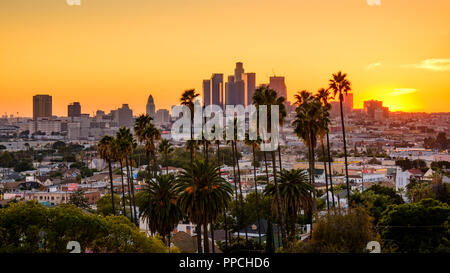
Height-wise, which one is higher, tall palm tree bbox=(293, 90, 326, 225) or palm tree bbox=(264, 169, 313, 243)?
tall palm tree bbox=(293, 90, 326, 225)

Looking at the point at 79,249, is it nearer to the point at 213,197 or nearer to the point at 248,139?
the point at 213,197

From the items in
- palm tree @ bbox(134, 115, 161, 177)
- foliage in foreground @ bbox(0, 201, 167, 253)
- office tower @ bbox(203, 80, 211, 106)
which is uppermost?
office tower @ bbox(203, 80, 211, 106)

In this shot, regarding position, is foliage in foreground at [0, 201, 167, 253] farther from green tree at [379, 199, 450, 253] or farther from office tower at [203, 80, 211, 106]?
office tower at [203, 80, 211, 106]

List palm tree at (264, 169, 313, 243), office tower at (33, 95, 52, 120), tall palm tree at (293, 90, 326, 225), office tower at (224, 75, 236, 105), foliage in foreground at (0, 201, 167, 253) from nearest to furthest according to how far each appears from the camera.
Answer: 1. foliage in foreground at (0, 201, 167, 253)
2. palm tree at (264, 169, 313, 243)
3. tall palm tree at (293, 90, 326, 225)
4. office tower at (224, 75, 236, 105)
5. office tower at (33, 95, 52, 120)

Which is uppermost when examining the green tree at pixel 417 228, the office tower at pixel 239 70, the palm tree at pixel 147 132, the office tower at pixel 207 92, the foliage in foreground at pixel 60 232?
the office tower at pixel 239 70

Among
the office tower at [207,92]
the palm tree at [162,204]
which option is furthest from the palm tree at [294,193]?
the office tower at [207,92]

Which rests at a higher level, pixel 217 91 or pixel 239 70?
pixel 239 70

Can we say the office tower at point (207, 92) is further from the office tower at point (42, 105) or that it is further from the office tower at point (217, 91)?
the office tower at point (42, 105)

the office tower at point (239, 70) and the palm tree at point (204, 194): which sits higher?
the office tower at point (239, 70)

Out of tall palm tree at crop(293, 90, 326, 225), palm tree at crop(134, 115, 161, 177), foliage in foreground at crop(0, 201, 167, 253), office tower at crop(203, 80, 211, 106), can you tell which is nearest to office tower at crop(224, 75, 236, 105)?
office tower at crop(203, 80, 211, 106)

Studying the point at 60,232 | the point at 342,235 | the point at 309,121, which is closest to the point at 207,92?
the point at 309,121

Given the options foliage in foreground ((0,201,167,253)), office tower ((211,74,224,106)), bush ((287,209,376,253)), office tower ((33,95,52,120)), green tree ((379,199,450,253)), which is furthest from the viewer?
office tower ((33,95,52,120))

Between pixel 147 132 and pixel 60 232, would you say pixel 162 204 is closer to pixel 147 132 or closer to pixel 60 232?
pixel 147 132
